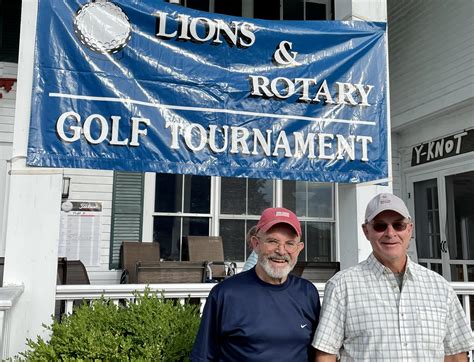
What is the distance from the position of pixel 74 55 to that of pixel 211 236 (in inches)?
145

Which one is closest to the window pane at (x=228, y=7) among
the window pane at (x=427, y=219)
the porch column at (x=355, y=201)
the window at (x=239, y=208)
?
the window at (x=239, y=208)

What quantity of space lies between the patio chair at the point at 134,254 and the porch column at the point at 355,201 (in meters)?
2.82

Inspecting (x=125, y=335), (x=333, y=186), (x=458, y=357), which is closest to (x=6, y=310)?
(x=125, y=335)

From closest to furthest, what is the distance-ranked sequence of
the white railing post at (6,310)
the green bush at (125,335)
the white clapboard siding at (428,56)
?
1. the green bush at (125,335)
2. the white railing post at (6,310)
3. the white clapboard siding at (428,56)

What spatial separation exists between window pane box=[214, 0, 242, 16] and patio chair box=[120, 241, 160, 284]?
12.4 feet

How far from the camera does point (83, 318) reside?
274 cm

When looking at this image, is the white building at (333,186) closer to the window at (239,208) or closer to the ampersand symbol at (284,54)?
the window at (239,208)

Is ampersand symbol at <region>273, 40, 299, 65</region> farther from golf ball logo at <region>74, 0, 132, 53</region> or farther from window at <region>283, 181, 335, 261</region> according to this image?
window at <region>283, 181, 335, 261</region>

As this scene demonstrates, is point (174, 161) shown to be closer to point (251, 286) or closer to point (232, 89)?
point (232, 89)

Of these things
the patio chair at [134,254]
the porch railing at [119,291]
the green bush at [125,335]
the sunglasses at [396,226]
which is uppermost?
the sunglasses at [396,226]

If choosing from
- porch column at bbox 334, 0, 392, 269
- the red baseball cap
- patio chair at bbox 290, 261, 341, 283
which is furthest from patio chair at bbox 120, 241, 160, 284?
the red baseball cap

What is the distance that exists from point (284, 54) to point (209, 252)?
10.7ft

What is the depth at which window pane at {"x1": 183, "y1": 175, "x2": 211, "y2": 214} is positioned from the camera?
6691 mm

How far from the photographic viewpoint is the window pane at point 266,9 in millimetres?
7426
